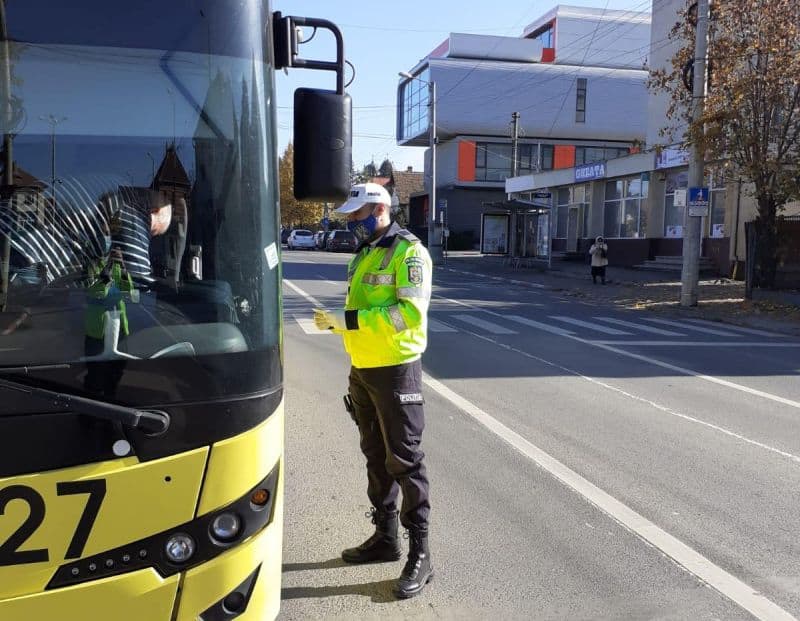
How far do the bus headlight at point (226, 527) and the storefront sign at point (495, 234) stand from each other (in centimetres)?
3593

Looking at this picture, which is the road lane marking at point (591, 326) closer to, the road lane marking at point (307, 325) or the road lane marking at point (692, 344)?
the road lane marking at point (692, 344)

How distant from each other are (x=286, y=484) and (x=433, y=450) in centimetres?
137

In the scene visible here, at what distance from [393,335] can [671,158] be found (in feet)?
90.3

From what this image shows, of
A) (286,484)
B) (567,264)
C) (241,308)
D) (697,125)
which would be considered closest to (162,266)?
(241,308)

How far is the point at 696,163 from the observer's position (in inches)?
719

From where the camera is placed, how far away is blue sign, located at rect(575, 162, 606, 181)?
33800 millimetres

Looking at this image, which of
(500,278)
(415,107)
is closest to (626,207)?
(500,278)

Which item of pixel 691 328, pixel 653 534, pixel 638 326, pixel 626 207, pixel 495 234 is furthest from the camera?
pixel 495 234

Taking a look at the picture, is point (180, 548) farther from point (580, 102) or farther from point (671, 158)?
point (580, 102)

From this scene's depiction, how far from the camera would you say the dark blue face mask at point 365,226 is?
3.61 metres

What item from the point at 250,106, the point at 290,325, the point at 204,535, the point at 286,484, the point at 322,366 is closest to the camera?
the point at 204,535

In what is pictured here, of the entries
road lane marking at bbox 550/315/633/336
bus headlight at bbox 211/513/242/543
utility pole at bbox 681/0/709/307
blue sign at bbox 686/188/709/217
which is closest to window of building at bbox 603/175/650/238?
utility pole at bbox 681/0/709/307

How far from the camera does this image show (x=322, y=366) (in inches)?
384

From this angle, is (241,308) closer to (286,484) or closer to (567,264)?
(286,484)
